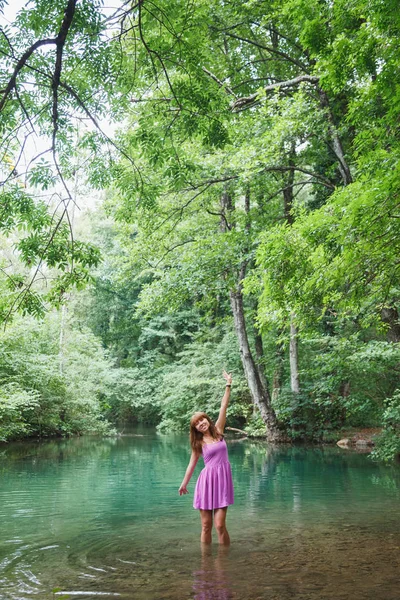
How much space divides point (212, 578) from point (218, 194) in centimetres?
1398

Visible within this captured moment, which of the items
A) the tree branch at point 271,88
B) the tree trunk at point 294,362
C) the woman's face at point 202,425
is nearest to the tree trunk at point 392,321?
the tree branch at point 271,88

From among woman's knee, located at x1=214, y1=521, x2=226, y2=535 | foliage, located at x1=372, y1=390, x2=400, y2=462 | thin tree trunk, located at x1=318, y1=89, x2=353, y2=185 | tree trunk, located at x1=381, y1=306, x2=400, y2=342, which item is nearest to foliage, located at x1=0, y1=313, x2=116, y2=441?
foliage, located at x1=372, y1=390, x2=400, y2=462

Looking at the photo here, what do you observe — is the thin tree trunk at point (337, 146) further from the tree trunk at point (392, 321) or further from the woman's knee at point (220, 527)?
the woman's knee at point (220, 527)

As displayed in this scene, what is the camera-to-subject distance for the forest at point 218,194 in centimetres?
639

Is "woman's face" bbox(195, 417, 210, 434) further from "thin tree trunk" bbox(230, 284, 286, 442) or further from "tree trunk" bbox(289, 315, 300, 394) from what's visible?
"thin tree trunk" bbox(230, 284, 286, 442)

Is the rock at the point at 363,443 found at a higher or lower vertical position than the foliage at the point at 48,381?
lower

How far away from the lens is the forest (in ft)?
21.0

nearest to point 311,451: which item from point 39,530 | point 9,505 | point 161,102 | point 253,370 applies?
point 253,370

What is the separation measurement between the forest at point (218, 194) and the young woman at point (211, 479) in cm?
227

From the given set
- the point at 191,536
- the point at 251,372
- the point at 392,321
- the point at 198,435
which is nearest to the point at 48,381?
the point at 251,372

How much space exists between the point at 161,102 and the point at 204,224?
1397 centimetres

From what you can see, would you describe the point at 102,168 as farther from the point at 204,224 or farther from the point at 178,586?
the point at 204,224

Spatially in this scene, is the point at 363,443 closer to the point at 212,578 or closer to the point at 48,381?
the point at 48,381

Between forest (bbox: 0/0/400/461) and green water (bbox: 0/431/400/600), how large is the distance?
8.95 feet
